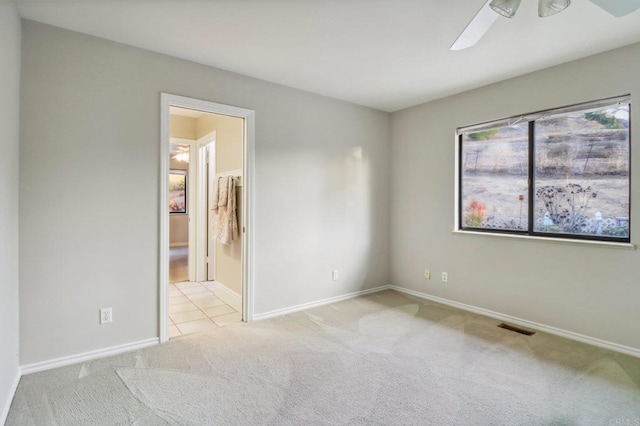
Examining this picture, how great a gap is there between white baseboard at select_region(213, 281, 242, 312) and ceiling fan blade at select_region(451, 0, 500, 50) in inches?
129

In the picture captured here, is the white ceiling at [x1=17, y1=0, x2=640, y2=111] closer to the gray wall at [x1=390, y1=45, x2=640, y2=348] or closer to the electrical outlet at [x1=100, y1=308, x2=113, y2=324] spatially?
the gray wall at [x1=390, y1=45, x2=640, y2=348]

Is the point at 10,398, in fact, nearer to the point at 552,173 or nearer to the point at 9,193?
the point at 9,193

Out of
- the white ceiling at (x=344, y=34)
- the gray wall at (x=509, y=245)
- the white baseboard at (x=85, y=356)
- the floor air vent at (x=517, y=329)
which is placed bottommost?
the floor air vent at (x=517, y=329)

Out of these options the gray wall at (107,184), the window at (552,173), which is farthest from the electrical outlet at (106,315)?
the window at (552,173)

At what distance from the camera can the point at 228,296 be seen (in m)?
4.13

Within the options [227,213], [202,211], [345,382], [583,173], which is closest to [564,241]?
[583,173]

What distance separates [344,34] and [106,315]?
288 cm

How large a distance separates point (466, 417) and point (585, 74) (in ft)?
9.84

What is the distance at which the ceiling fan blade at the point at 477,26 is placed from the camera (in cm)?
167

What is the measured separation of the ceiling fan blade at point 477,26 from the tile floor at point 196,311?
312 centimetres

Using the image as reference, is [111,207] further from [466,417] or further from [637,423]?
[637,423]

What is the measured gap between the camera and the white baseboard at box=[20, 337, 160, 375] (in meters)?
2.33

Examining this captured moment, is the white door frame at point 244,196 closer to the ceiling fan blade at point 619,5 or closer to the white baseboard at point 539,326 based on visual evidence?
the white baseboard at point 539,326

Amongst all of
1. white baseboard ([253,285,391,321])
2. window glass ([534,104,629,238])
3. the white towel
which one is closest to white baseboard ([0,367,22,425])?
white baseboard ([253,285,391,321])
